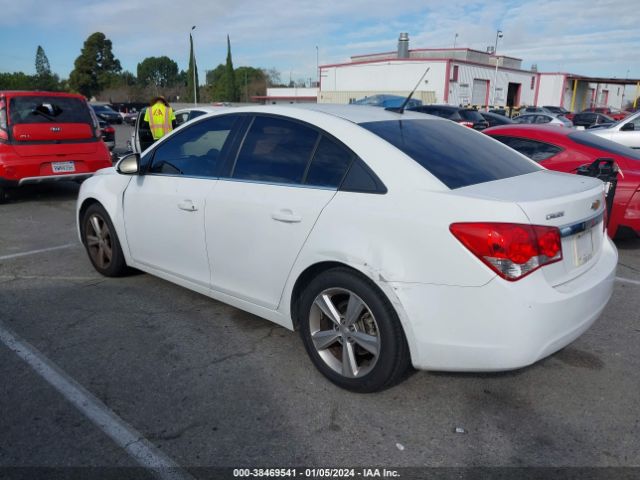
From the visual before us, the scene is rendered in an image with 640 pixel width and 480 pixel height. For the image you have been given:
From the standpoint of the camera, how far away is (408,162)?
9.25ft

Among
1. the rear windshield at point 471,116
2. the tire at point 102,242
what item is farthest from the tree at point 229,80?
the tire at point 102,242

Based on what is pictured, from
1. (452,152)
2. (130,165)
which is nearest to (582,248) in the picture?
(452,152)

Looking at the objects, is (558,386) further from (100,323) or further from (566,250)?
(100,323)

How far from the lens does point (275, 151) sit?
11.0 feet

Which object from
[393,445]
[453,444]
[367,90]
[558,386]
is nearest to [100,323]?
[393,445]

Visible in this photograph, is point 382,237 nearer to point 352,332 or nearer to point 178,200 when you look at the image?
point 352,332

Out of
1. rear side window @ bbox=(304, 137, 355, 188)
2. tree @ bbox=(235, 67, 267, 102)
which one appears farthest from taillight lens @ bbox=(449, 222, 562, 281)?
tree @ bbox=(235, 67, 267, 102)

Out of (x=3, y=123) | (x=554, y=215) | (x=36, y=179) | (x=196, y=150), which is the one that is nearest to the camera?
(x=554, y=215)

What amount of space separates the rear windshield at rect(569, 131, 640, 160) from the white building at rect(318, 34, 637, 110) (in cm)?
3344

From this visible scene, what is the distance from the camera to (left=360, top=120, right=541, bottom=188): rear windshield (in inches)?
114

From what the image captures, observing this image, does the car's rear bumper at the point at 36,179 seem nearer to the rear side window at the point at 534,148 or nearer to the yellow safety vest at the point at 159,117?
the yellow safety vest at the point at 159,117

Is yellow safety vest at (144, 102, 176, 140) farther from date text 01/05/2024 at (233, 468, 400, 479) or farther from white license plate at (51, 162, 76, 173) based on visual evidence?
date text 01/05/2024 at (233, 468, 400, 479)

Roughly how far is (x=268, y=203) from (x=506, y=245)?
1.45 m

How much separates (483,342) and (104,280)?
3.65 m
